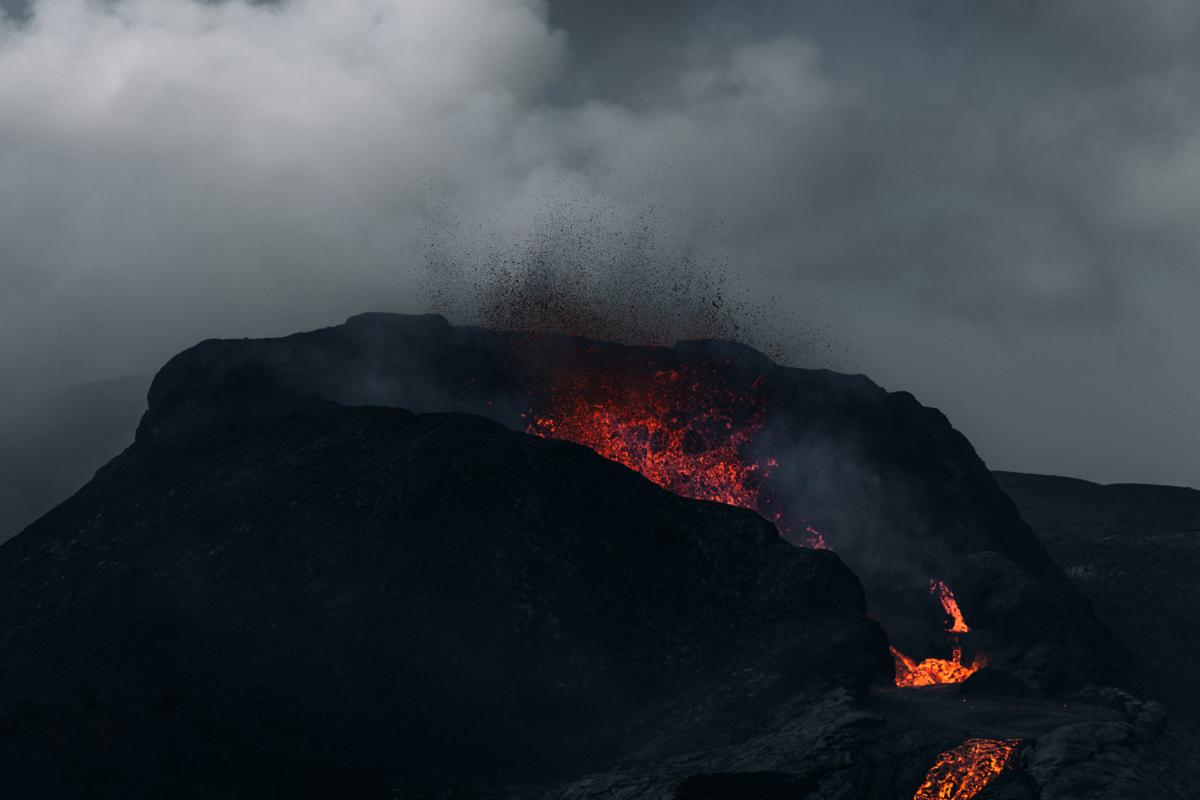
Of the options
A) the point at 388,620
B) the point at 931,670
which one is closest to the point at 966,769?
the point at 388,620

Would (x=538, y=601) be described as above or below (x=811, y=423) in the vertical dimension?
below

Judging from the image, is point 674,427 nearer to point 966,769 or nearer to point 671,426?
point 671,426

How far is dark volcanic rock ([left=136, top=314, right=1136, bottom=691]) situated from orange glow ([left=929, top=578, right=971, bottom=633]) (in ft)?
1.21

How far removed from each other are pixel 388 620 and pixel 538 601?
5273 mm

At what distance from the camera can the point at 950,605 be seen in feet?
178

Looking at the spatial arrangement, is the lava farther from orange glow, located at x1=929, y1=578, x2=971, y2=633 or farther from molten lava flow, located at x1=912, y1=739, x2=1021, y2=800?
molten lava flow, located at x1=912, y1=739, x2=1021, y2=800

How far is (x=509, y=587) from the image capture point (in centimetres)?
4197

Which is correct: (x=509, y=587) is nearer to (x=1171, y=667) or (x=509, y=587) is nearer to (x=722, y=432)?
(x=722, y=432)

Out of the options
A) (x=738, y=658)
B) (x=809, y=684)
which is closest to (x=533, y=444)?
(x=738, y=658)

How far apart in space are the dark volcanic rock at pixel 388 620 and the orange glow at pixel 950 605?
13857 mm

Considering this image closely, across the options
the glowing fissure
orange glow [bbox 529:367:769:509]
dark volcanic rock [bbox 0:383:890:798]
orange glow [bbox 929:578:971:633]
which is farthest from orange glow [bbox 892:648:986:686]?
orange glow [bbox 529:367:769:509]

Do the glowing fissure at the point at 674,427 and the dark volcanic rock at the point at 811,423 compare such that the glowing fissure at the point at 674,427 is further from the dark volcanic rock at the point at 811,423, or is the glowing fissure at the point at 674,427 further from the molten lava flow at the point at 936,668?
the molten lava flow at the point at 936,668

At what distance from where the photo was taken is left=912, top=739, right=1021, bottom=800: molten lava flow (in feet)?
95.3

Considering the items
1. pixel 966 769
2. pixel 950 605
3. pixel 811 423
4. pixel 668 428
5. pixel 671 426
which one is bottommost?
pixel 966 769
